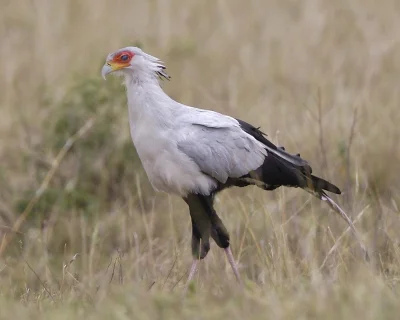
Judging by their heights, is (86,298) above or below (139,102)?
below

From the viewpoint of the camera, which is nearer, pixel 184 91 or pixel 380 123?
pixel 380 123

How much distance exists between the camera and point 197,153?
4176 millimetres

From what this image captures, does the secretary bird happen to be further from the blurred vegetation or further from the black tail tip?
the blurred vegetation

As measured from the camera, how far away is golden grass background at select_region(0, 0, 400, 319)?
352cm

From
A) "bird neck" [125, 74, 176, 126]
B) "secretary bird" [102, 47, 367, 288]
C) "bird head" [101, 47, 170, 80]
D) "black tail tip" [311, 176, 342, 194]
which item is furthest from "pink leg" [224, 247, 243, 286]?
"bird head" [101, 47, 170, 80]

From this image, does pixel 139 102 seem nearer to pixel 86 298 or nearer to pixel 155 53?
pixel 86 298

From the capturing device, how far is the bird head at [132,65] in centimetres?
439

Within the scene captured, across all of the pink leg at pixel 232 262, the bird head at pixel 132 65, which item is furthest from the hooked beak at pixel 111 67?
the pink leg at pixel 232 262

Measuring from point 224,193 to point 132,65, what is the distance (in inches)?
53.0

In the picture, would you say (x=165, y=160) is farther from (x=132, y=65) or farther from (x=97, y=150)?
(x=97, y=150)

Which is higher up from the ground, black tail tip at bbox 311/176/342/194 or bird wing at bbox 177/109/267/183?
bird wing at bbox 177/109/267/183

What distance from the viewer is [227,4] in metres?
8.77

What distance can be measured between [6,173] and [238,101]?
1.91 metres

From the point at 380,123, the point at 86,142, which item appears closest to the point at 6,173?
the point at 86,142
